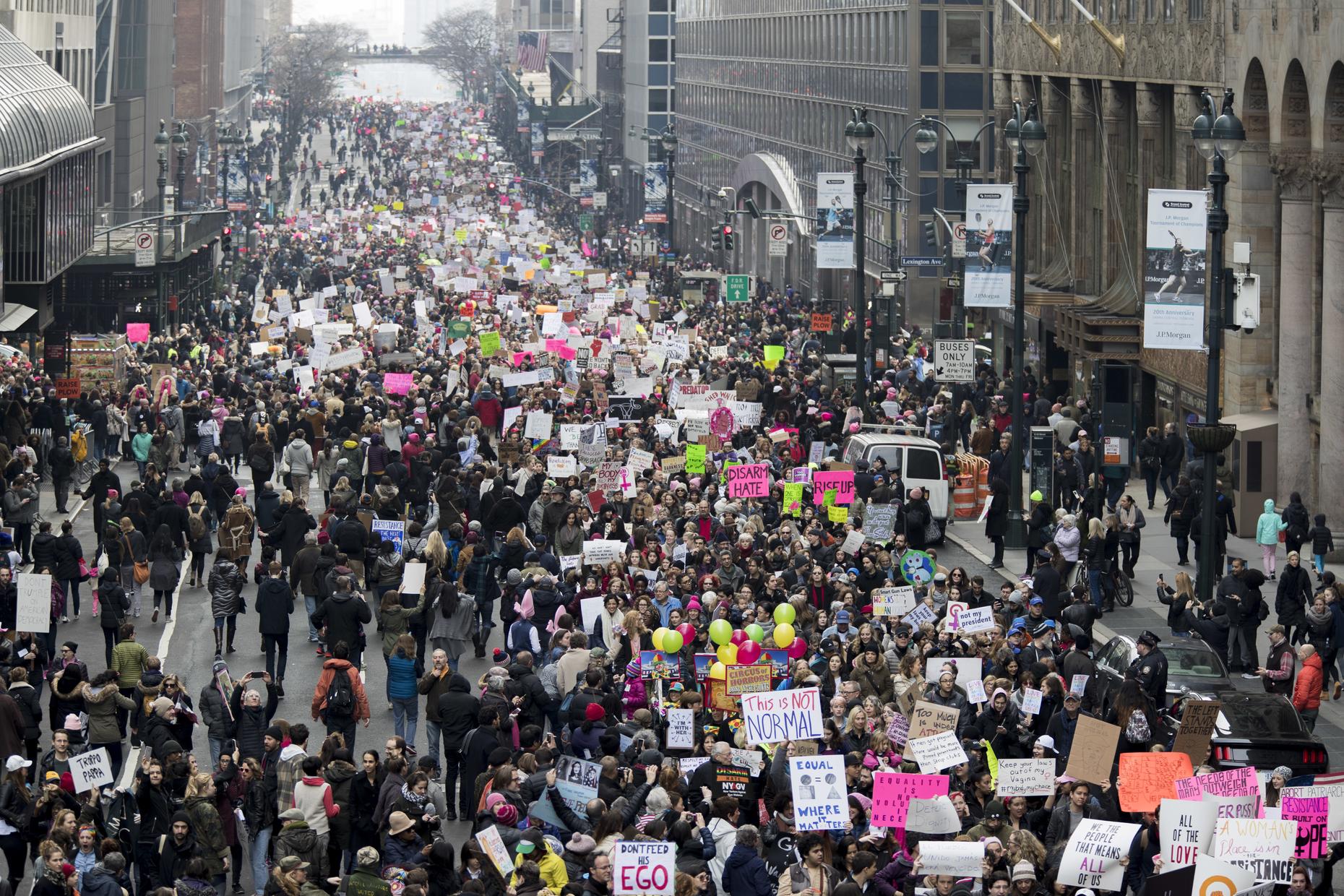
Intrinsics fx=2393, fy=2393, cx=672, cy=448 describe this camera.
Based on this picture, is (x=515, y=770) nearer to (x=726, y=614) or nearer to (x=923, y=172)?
(x=726, y=614)

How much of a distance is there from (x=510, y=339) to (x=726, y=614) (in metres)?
31.4

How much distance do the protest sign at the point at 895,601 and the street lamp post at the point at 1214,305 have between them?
4.22 meters

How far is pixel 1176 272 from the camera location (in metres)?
28.8

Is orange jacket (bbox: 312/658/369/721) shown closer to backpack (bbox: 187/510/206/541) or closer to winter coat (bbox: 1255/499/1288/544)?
backpack (bbox: 187/510/206/541)

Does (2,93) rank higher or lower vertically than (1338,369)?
higher

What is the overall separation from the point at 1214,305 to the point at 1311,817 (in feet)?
35.7

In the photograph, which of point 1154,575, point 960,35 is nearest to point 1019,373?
point 1154,575

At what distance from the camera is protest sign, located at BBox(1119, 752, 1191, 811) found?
1709cm

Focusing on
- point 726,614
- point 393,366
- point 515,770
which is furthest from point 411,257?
point 515,770

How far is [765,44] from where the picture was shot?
10062 centimetres

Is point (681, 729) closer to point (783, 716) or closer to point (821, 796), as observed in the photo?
point (783, 716)

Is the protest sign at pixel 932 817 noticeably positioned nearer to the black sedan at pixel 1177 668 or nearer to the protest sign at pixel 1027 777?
the protest sign at pixel 1027 777

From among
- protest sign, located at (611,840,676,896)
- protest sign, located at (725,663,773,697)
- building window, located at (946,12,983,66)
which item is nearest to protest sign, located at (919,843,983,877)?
protest sign, located at (611,840,676,896)

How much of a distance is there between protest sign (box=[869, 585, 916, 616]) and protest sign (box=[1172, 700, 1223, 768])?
5.06 m
